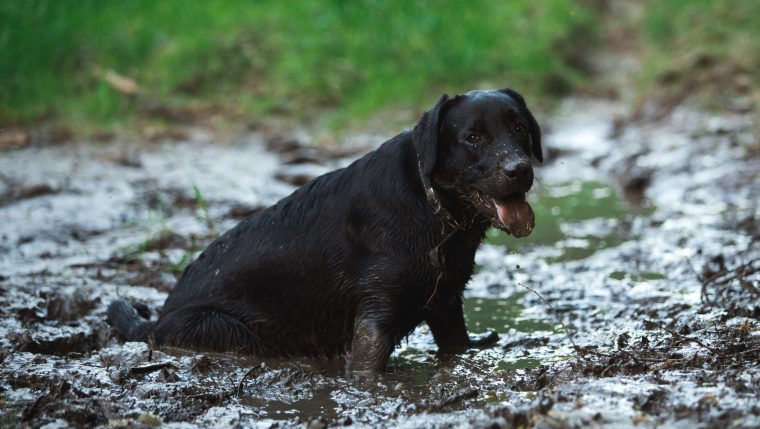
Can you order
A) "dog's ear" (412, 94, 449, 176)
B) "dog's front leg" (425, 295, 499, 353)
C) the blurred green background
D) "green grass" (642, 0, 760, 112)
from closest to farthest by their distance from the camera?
1. "dog's ear" (412, 94, 449, 176)
2. "dog's front leg" (425, 295, 499, 353)
3. "green grass" (642, 0, 760, 112)
4. the blurred green background

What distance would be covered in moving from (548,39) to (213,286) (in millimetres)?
12122

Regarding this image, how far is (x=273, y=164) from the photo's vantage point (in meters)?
10.9

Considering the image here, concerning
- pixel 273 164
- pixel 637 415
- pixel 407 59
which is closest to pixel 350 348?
pixel 637 415

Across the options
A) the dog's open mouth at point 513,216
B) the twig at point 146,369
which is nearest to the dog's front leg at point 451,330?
the dog's open mouth at point 513,216

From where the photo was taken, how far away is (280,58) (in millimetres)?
15148

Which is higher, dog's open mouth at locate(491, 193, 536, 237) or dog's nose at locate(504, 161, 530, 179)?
dog's nose at locate(504, 161, 530, 179)

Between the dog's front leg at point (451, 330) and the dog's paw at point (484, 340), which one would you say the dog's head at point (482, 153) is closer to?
the dog's front leg at point (451, 330)

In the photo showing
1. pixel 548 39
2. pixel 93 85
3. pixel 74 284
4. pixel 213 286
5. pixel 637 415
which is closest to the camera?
pixel 637 415

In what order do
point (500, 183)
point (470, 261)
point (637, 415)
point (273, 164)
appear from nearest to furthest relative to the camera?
point (637, 415) → point (500, 183) → point (470, 261) → point (273, 164)

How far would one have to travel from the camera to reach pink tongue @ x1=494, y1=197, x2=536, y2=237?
15.7ft

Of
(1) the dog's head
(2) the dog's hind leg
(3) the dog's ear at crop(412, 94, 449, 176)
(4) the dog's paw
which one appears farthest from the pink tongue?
(2) the dog's hind leg

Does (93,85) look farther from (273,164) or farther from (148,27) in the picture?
(273,164)

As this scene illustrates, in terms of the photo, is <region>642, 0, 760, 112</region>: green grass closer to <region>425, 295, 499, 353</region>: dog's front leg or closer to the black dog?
<region>425, 295, 499, 353</region>: dog's front leg

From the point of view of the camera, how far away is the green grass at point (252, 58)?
13.3 m
